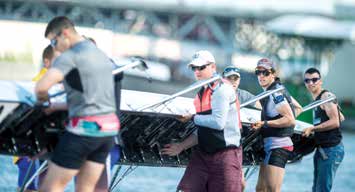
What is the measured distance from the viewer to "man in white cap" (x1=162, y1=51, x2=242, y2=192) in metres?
10.4

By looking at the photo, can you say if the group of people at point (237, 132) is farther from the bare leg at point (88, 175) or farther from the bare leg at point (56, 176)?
the bare leg at point (56, 176)

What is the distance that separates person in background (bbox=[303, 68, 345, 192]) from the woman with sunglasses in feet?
2.33

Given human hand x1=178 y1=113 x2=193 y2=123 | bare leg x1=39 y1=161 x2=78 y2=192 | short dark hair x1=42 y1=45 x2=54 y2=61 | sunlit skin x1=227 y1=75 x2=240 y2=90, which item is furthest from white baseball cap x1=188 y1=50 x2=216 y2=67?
bare leg x1=39 y1=161 x2=78 y2=192

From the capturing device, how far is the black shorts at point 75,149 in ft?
28.9

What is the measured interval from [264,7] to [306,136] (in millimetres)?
71954

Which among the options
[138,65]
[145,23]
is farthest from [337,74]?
[145,23]

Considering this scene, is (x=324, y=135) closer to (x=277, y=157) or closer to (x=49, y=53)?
(x=277, y=157)

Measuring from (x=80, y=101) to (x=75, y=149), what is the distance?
35 cm

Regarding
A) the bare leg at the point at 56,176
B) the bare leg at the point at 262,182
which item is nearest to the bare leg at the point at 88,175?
the bare leg at the point at 56,176

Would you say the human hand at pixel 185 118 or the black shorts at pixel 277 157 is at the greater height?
the human hand at pixel 185 118

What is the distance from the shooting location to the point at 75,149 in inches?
347

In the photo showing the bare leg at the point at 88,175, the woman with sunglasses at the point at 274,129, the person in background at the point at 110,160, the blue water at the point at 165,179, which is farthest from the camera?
the blue water at the point at 165,179

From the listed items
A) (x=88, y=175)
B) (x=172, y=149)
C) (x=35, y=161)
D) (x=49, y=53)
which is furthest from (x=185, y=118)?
(x=88, y=175)

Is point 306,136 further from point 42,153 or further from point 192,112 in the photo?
point 42,153
